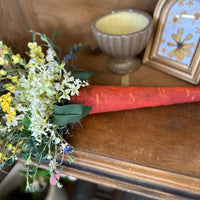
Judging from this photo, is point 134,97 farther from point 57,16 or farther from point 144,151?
point 57,16

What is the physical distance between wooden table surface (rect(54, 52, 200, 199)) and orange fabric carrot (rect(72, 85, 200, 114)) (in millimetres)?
20

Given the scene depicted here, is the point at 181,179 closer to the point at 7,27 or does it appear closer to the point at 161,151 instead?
the point at 161,151

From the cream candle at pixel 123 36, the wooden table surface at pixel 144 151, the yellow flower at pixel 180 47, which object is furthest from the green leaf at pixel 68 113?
the yellow flower at pixel 180 47

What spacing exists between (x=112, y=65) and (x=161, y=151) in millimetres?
352

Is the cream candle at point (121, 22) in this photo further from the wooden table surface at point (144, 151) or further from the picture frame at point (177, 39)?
the wooden table surface at point (144, 151)

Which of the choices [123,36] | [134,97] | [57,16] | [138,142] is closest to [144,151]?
[138,142]

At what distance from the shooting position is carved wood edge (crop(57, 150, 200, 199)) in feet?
1.27

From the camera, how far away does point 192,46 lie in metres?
0.54

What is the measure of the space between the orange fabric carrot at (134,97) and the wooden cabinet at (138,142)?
0.02m

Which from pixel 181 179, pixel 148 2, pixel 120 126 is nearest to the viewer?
pixel 181 179

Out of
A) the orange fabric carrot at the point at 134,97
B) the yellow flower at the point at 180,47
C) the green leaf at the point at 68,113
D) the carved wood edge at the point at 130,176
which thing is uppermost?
the yellow flower at the point at 180,47

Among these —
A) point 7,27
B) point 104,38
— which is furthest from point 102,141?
point 7,27

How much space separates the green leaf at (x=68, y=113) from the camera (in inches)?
16.4

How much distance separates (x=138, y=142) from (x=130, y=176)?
0.26ft
